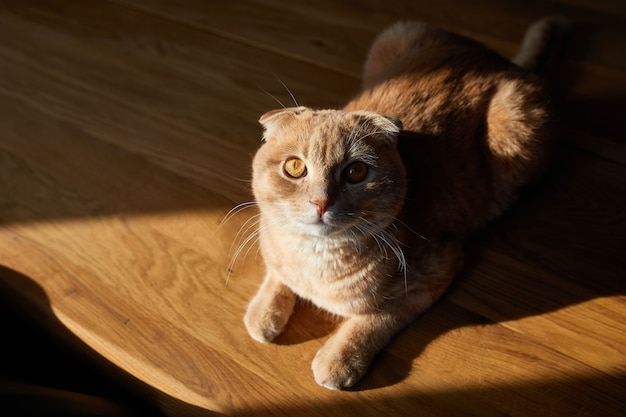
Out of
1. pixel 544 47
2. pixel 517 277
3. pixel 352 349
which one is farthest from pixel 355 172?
pixel 544 47

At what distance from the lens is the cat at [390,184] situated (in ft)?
3.79

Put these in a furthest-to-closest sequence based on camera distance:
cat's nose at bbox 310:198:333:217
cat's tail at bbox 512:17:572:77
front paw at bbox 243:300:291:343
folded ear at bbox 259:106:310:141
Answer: cat's tail at bbox 512:17:572:77, front paw at bbox 243:300:291:343, folded ear at bbox 259:106:310:141, cat's nose at bbox 310:198:333:217

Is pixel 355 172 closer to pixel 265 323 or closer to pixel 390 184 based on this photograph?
pixel 390 184

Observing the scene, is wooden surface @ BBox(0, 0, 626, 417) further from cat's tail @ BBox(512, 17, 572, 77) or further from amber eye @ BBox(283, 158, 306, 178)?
amber eye @ BBox(283, 158, 306, 178)

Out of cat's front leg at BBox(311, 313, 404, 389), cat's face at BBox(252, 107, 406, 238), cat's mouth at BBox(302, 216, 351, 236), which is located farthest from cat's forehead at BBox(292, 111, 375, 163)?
cat's front leg at BBox(311, 313, 404, 389)

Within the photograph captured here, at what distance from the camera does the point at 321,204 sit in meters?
1.10

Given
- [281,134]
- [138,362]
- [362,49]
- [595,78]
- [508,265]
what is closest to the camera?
[281,134]

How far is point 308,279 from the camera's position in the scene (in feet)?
4.22

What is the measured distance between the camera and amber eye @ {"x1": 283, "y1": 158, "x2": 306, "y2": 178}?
45.8 inches

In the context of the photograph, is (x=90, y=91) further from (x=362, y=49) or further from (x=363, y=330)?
(x=363, y=330)

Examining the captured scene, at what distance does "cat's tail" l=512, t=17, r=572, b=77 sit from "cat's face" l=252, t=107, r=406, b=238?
0.84 m

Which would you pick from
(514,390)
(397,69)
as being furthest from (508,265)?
(397,69)

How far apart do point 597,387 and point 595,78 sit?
1.11m

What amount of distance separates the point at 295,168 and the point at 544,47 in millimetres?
1105
